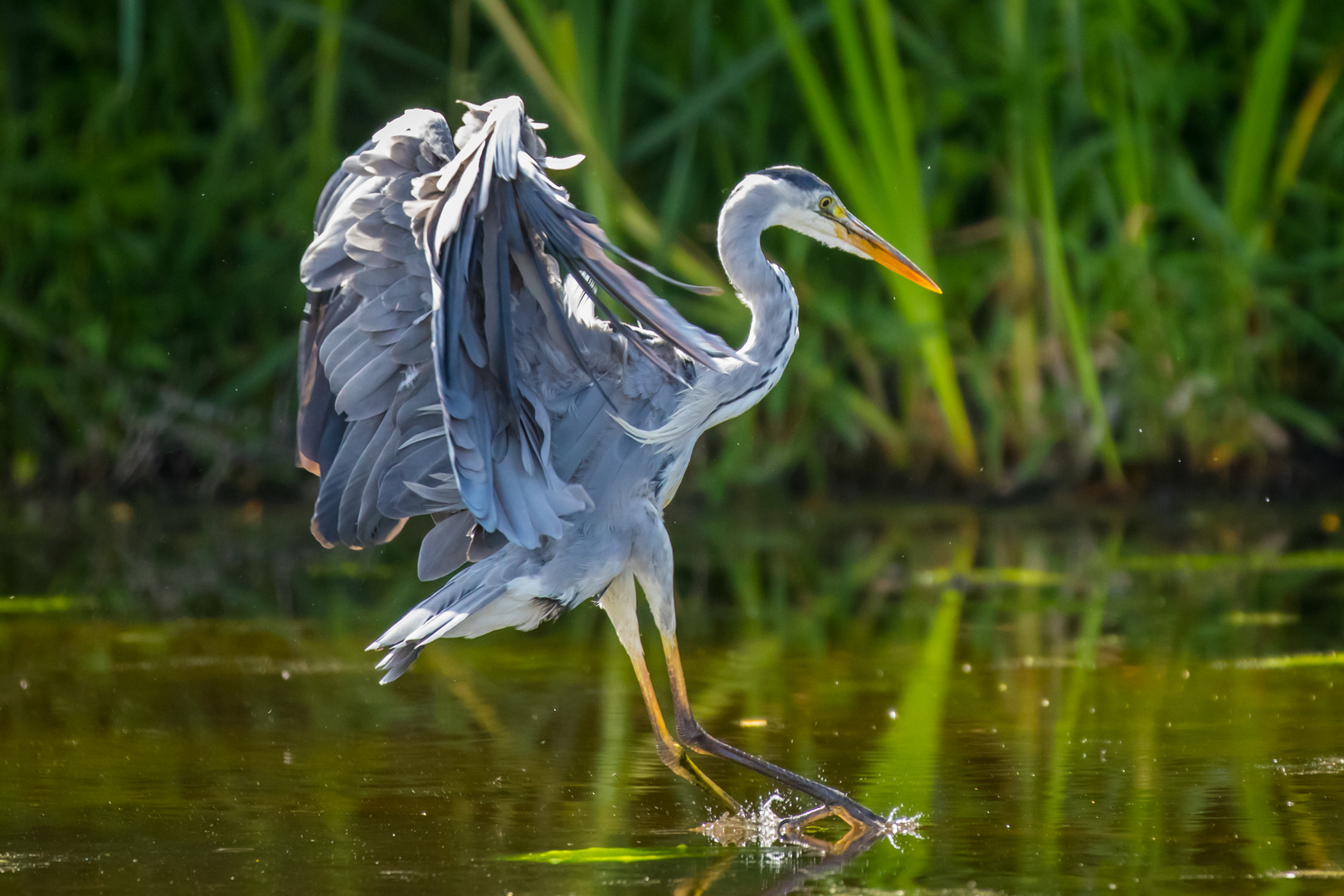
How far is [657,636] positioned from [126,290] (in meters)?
4.43

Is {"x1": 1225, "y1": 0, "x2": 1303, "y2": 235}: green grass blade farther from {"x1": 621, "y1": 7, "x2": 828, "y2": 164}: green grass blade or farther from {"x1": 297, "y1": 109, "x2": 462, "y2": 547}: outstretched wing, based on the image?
{"x1": 297, "y1": 109, "x2": 462, "y2": 547}: outstretched wing

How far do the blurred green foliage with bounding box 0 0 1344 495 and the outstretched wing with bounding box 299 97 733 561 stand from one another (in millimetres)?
4129

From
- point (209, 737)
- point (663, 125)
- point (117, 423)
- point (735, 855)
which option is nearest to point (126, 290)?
point (117, 423)

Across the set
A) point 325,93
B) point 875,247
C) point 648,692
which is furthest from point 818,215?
point 325,93

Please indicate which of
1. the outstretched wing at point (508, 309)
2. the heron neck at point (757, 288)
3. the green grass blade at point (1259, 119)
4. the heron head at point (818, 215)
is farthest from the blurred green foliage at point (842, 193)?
the outstretched wing at point (508, 309)

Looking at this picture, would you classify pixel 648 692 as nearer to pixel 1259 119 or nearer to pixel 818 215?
pixel 818 215

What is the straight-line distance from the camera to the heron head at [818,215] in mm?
4961

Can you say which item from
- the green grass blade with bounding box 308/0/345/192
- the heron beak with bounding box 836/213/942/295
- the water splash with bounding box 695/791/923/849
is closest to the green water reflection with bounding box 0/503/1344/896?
the water splash with bounding box 695/791/923/849

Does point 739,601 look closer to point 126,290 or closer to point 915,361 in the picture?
point 915,361

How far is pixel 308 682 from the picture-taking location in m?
5.67

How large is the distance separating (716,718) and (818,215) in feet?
4.49

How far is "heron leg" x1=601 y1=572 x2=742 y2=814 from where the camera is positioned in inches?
173

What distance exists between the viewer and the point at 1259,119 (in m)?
9.22

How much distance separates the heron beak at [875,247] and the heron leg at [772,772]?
1155mm
